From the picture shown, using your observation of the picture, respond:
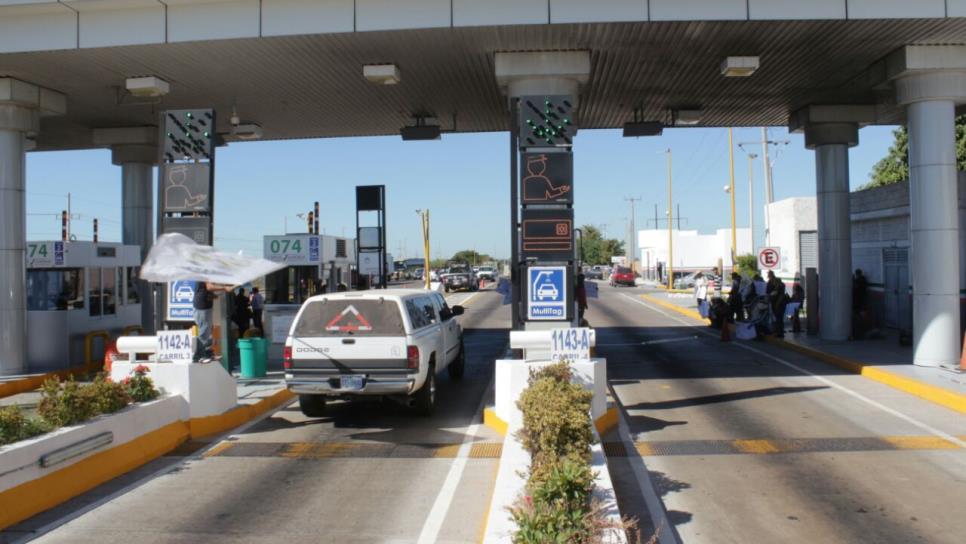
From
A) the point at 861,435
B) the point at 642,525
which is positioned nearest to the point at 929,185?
the point at 861,435

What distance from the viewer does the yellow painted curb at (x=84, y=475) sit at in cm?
695

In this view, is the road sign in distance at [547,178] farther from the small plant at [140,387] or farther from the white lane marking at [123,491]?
the small plant at [140,387]

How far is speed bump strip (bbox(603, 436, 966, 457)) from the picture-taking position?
9.20 meters

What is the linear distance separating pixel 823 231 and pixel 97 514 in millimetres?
17734

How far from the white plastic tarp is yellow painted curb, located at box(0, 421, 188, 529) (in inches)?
75.6

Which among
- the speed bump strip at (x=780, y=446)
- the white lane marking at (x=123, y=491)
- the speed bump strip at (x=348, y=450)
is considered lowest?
the white lane marking at (x=123, y=491)

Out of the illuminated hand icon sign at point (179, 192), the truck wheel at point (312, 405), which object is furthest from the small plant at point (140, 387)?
the illuminated hand icon sign at point (179, 192)

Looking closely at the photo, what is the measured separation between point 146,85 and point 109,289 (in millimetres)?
5735

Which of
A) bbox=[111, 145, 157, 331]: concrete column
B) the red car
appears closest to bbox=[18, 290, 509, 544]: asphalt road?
bbox=[111, 145, 157, 331]: concrete column

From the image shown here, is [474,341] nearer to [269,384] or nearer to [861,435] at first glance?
[269,384]

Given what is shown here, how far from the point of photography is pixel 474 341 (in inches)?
882

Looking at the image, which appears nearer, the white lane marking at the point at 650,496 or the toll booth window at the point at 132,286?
the white lane marking at the point at 650,496

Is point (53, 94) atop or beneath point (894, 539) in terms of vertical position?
atop

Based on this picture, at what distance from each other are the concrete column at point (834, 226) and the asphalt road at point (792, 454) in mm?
3637
